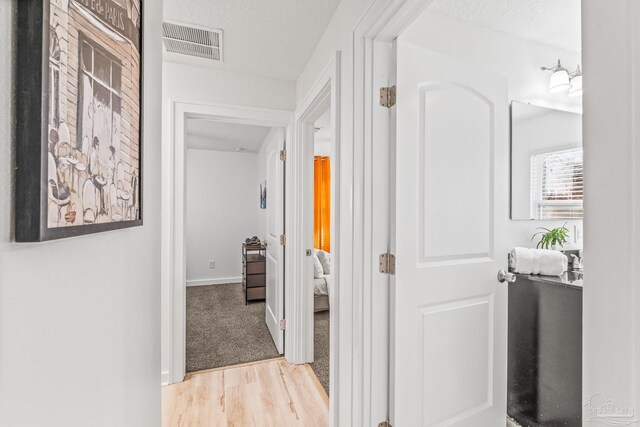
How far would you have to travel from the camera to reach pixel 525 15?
1.77 metres

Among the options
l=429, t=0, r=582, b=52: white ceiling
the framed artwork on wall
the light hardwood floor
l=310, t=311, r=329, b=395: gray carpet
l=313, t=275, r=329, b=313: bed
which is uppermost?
l=429, t=0, r=582, b=52: white ceiling

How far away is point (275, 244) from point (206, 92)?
1.43m

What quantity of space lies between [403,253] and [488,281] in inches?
23.4

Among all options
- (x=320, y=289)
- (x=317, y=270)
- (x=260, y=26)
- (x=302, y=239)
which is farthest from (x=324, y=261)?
(x=260, y=26)

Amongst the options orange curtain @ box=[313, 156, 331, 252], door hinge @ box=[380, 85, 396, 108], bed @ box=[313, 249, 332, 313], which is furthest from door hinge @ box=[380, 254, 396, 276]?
orange curtain @ box=[313, 156, 331, 252]

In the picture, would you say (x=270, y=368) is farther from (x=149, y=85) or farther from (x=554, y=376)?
(x=149, y=85)

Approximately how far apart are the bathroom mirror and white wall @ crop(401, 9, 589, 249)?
88 mm

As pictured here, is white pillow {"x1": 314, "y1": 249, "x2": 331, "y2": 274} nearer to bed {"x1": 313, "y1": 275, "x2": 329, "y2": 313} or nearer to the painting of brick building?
bed {"x1": 313, "y1": 275, "x2": 329, "y2": 313}

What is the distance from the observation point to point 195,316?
3.53 meters

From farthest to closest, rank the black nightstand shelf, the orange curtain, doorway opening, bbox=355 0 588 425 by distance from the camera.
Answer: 1. the orange curtain
2. the black nightstand shelf
3. doorway opening, bbox=355 0 588 425

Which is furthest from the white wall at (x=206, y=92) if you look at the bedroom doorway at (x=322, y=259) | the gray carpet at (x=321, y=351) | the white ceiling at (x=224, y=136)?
the gray carpet at (x=321, y=351)

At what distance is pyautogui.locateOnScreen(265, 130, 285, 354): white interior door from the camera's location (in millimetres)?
2605

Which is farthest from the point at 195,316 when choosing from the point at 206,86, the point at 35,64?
the point at 35,64

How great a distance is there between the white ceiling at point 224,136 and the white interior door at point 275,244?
0.80m
